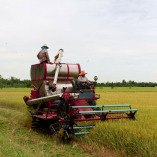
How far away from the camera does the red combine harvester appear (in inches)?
252

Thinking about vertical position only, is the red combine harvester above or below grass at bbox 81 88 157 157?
above

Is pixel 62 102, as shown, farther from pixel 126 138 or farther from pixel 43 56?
pixel 43 56

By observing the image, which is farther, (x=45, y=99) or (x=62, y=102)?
(x=45, y=99)

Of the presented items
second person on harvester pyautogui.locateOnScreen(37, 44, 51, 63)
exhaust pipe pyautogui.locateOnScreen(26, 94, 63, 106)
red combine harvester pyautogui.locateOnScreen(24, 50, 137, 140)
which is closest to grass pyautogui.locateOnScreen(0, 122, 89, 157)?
red combine harvester pyautogui.locateOnScreen(24, 50, 137, 140)

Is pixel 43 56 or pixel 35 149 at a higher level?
pixel 43 56

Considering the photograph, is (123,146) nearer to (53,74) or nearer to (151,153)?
(151,153)

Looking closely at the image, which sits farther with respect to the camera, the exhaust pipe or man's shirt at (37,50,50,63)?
man's shirt at (37,50,50,63)

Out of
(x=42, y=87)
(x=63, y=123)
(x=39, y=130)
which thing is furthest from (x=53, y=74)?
(x=63, y=123)

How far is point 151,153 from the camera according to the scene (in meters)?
4.32

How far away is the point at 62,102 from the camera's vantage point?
258 inches

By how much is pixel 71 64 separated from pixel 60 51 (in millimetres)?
720

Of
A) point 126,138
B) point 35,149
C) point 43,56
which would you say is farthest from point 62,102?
point 43,56

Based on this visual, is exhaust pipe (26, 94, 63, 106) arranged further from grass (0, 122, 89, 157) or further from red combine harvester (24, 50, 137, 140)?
grass (0, 122, 89, 157)

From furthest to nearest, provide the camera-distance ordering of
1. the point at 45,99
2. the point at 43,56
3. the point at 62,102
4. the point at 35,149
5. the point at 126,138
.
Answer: the point at 43,56, the point at 45,99, the point at 62,102, the point at 35,149, the point at 126,138
